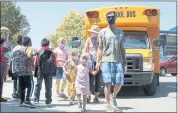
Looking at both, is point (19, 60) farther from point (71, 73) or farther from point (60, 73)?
point (60, 73)

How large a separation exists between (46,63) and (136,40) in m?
Answer: 3.66

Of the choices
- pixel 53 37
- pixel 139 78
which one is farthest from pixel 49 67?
pixel 53 37

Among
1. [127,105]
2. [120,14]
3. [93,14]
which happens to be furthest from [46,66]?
[120,14]

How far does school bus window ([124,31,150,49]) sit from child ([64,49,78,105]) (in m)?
2.24

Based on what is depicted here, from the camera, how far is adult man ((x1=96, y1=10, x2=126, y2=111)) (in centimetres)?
729

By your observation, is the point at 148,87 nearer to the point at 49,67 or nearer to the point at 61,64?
the point at 61,64

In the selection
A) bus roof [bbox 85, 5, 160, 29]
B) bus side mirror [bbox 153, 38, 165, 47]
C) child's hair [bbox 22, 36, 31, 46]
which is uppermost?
bus roof [bbox 85, 5, 160, 29]

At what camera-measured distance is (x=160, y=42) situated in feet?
33.0

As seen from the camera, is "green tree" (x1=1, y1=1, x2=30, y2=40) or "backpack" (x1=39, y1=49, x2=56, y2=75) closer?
"backpack" (x1=39, y1=49, x2=56, y2=75)

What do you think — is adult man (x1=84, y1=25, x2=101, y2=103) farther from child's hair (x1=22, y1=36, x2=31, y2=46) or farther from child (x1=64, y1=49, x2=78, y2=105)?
child's hair (x1=22, y1=36, x2=31, y2=46)

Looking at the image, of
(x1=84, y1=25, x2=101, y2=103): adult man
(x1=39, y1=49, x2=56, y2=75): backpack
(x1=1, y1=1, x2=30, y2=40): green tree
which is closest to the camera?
(x1=39, y1=49, x2=56, y2=75): backpack

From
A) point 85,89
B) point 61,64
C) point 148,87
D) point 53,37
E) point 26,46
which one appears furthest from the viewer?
point 53,37

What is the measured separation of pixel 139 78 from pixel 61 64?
2.21 m

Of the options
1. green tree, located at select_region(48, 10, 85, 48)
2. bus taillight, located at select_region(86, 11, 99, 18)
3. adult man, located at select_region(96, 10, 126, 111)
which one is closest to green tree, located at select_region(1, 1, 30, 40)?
green tree, located at select_region(48, 10, 85, 48)
